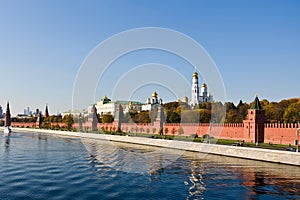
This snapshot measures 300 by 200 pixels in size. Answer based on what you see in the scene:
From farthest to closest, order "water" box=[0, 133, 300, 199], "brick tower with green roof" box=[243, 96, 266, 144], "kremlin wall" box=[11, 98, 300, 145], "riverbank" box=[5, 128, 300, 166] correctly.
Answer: "brick tower with green roof" box=[243, 96, 266, 144]
"kremlin wall" box=[11, 98, 300, 145]
"riverbank" box=[5, 128, 300, 166]
"water" box=[0, 133, 300, 199]

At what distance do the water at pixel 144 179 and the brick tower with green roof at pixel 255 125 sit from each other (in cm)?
1005

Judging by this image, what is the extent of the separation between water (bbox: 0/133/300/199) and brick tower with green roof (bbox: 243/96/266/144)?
1005 cm

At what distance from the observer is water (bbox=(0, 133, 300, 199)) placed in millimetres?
11484

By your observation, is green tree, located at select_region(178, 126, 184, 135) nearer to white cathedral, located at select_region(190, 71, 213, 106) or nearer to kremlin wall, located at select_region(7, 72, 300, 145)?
kremlin wall, located at select_region(7, 72, 300, 145)

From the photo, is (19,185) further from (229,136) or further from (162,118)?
(162,118)

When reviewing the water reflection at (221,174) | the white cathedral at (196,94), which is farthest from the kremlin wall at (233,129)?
the white cathedral at (196,94)

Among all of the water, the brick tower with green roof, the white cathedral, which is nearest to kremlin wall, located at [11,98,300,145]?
the brick tower with green roof

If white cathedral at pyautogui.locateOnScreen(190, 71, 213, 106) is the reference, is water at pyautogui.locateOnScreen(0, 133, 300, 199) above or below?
below

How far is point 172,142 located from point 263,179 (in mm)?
14657

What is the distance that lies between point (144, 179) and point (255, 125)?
59.1 ft

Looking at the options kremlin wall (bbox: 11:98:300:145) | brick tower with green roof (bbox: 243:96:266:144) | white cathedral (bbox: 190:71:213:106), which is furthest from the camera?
white cathedral (bbox: 190:71:213:106)

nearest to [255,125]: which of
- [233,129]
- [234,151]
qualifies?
[233,129]

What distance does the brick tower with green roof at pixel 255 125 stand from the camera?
95.6ft

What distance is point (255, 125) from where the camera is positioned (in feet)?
95.9
